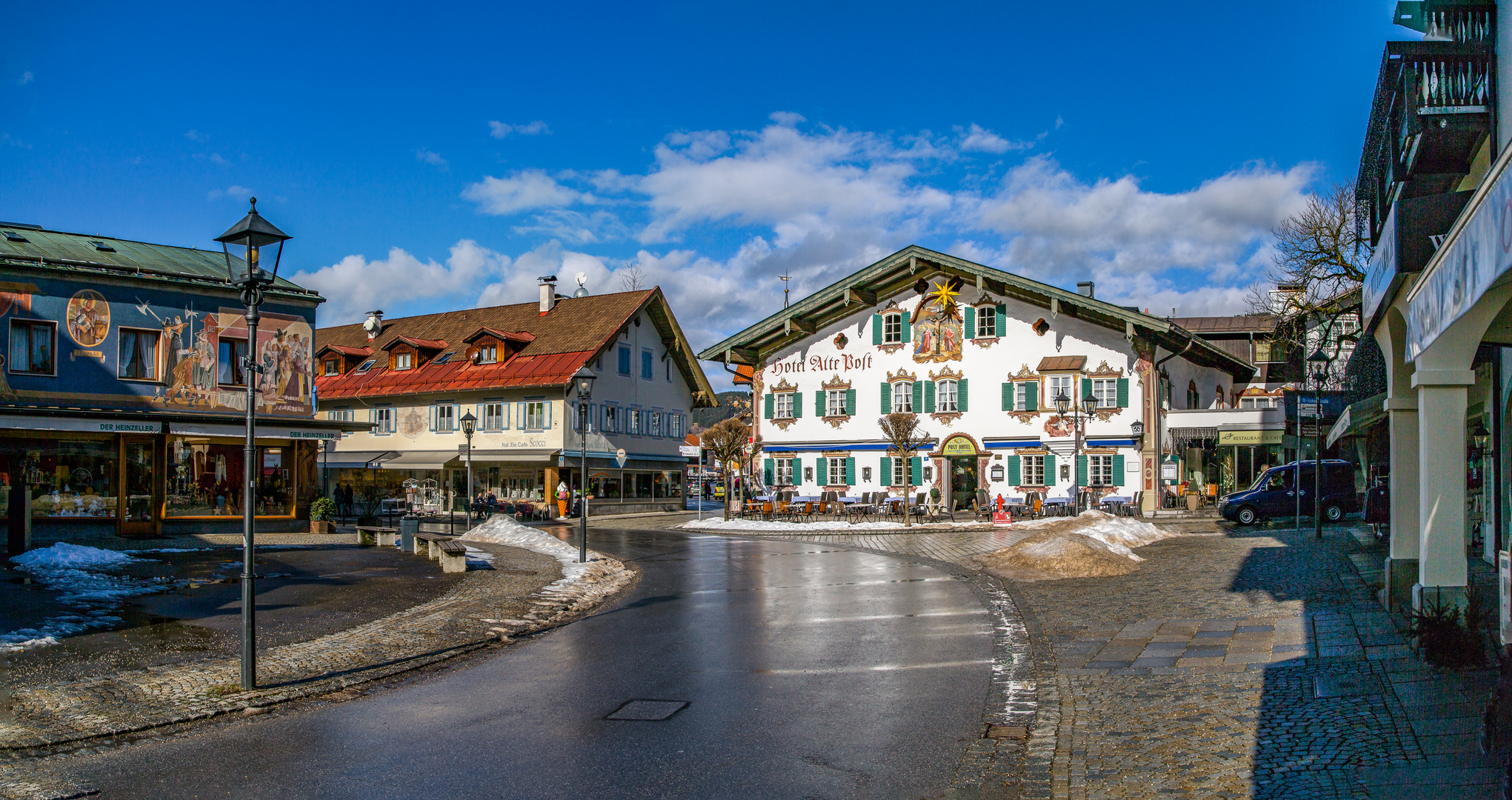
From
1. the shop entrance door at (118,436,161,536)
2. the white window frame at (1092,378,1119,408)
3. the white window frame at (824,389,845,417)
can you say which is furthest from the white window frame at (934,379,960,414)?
the shop entrance door at (118,436,161,536)

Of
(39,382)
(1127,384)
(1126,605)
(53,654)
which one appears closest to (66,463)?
(39,382)

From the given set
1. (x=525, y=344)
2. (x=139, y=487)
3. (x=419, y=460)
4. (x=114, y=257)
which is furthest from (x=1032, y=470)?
(x=114, y=257)

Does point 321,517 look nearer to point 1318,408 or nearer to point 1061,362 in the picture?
point 1318,408

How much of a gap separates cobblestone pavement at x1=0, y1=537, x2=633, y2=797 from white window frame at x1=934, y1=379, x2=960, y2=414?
26.4 m

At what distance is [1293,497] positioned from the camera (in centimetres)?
2952

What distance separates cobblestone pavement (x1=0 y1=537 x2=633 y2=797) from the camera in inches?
299

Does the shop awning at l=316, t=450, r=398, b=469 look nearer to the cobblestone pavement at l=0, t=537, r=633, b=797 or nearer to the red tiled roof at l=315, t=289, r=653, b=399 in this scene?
the red tiled roof at l=315, t=289, r=653, b=399

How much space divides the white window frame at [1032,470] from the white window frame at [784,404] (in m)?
9.23

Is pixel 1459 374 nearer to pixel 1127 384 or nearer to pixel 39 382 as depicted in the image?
pixel 39 382

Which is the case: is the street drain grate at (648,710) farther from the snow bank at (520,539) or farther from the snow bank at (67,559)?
the snow bank at (67,559)

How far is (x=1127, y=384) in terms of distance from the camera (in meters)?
36.9

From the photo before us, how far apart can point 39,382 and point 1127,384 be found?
31099 mm

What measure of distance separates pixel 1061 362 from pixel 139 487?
27979 mm

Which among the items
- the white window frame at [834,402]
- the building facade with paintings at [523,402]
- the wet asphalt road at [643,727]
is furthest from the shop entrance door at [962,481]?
the wet asphalt road at [643,727]
